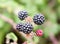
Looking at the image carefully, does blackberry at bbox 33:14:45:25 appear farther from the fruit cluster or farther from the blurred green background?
the blurred green background

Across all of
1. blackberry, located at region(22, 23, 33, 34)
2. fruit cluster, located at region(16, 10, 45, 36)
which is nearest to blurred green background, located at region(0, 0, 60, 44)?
fruit cluster, located at region(16, 10, 45, 36)

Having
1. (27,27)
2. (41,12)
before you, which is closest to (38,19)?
(27,27)

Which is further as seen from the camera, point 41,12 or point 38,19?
point 41,12

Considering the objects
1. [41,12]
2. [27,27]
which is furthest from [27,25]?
[41,12]

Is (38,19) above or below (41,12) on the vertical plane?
below

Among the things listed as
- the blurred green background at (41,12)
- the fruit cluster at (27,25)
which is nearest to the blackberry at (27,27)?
the fruit cluster at (27,25)

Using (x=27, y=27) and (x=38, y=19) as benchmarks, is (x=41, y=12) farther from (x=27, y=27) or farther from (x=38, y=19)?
(x=27, y=27)

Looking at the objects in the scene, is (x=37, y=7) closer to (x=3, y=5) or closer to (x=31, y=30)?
(x=3, y=5)

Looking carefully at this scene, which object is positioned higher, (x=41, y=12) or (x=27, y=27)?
(x=41, y=12)

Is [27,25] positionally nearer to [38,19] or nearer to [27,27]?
[27,27]
